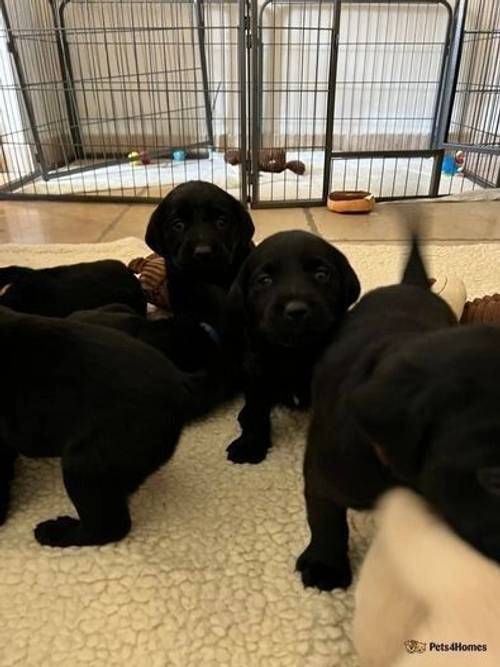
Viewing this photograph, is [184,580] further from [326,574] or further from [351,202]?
[351,202]

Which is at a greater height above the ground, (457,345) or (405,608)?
(457,345)

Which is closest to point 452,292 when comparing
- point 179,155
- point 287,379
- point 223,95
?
point 287,379

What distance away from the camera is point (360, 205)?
290 centimetres

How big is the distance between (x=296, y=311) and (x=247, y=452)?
33cm

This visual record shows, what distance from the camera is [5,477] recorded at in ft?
3.57

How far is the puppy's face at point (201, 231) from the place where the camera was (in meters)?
1.56

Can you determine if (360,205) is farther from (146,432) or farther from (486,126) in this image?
(146,432)

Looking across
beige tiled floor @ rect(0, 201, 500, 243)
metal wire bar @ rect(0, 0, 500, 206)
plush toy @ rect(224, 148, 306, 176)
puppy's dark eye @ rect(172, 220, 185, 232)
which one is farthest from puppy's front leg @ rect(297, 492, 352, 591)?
plush toy @ rect(224, 148, 306, 176)

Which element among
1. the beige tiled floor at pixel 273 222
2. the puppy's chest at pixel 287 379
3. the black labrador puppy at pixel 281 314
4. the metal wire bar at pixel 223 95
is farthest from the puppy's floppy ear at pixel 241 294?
the metal wire bar at pixel 223 95

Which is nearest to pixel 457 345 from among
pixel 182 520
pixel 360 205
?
pixel 182 520

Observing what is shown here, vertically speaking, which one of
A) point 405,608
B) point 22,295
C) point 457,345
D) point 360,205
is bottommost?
point 360,205

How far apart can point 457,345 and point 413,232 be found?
2.50 feet

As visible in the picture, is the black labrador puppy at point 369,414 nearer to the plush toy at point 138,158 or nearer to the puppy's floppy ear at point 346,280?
the puppy's floppy ear at point 346,280

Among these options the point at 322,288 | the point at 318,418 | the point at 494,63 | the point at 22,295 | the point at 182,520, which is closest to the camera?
the point at 318,418
